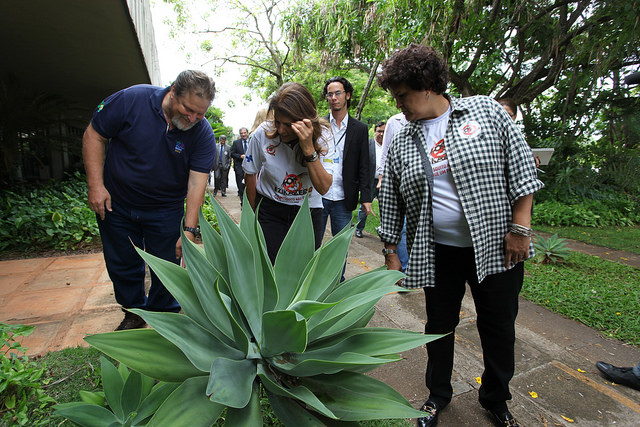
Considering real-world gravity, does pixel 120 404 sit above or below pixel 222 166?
above

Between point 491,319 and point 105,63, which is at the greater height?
point 105,63

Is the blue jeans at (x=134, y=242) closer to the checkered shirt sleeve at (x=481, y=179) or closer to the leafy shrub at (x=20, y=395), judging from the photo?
the leafy shrub at (x=20, y=395)

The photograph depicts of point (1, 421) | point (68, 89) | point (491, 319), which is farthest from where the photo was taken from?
point (68, 89)

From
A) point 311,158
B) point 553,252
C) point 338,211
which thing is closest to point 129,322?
point 311,158

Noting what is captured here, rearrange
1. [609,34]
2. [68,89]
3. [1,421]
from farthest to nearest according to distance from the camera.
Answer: [68,89], [609,34], [1,421]

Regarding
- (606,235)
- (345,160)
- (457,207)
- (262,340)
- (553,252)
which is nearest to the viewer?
(262,340)

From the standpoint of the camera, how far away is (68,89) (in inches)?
354

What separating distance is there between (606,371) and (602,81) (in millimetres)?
9484

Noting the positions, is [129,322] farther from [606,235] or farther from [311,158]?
[606,235]

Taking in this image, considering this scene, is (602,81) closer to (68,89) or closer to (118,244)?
(118,244)

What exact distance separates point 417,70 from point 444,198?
2.04 ft

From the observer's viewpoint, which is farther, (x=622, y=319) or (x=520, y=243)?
(x=622, y=319)

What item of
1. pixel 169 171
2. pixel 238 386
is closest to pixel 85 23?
pixel 169 171

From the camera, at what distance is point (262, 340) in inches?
40.5
